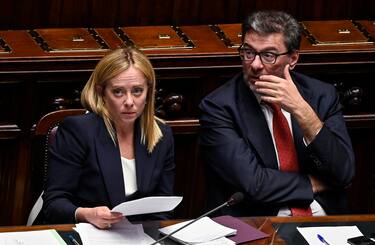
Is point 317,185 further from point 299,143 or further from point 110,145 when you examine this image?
point 110,145

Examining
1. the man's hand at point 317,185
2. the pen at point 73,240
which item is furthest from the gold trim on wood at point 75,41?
the pen at point 73,240

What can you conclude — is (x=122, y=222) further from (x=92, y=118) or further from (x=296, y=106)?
(x=296, y=106)

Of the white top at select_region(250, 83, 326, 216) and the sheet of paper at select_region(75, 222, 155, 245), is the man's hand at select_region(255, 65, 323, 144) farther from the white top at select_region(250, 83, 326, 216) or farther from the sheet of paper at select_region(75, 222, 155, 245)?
the sheet of paper at select_region(75, 222, 155, 245)

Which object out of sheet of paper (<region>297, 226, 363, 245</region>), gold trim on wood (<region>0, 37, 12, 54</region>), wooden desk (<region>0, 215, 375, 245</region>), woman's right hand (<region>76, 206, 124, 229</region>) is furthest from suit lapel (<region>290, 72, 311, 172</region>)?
gold trim on wood (<region>0, 37, 12, 54</region>)

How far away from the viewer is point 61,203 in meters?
3.96

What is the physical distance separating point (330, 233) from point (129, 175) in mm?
768

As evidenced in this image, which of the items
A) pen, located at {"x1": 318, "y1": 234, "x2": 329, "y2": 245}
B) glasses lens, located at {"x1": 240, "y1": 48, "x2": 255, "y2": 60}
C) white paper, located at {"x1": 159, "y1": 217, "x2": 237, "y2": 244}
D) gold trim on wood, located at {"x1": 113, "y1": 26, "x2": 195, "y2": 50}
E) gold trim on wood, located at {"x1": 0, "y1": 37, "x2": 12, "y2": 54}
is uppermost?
glasses lens, located at {"x1": 240, "y1": 48, "x2": 255, "y2": 60}

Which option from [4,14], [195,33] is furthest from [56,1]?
[195,33]

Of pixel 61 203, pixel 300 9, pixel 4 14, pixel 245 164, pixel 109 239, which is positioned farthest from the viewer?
pixel 300 9

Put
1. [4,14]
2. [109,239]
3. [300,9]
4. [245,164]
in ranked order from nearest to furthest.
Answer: [109,239] → [245,164] → [4,14] → [300,9]

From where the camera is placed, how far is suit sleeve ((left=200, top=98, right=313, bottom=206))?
420 centimetres

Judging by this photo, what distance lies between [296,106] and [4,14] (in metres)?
1.74

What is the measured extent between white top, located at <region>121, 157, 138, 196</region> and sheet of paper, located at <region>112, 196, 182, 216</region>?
47 centimetres

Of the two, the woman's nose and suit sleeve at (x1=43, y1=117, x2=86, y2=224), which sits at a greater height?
the woman's nose
